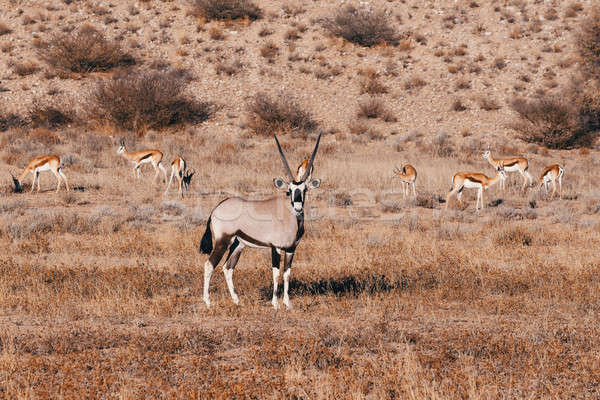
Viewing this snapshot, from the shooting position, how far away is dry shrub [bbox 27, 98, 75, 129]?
108 ft

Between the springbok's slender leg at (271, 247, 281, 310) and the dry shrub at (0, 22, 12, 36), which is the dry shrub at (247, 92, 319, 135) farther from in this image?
the springbok's slender leg at (271, 247, 281, 310)

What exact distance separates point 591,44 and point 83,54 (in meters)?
29.8

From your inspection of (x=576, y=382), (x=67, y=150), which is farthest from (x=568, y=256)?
(x=67, y=150)

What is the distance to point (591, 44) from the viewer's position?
38.0 meters

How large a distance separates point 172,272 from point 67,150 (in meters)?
18.4

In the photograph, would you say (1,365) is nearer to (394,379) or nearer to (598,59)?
(394,379)

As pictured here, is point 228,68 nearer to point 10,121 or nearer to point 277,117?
point 277,117

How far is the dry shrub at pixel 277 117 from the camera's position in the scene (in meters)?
33.6

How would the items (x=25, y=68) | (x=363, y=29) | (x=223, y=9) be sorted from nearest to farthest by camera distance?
(x=25, y=68) → (x=363, y=29) → (x=223, y=9)

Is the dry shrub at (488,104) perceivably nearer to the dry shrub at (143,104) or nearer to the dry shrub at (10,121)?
the dry shrub at (143,104)

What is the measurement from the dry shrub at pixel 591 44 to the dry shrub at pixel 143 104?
2238cm

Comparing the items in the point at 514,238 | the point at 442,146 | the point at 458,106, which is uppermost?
the point at 514,238

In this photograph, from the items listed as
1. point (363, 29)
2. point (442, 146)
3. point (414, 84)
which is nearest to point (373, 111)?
point (414, 84)

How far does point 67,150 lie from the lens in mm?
27469
